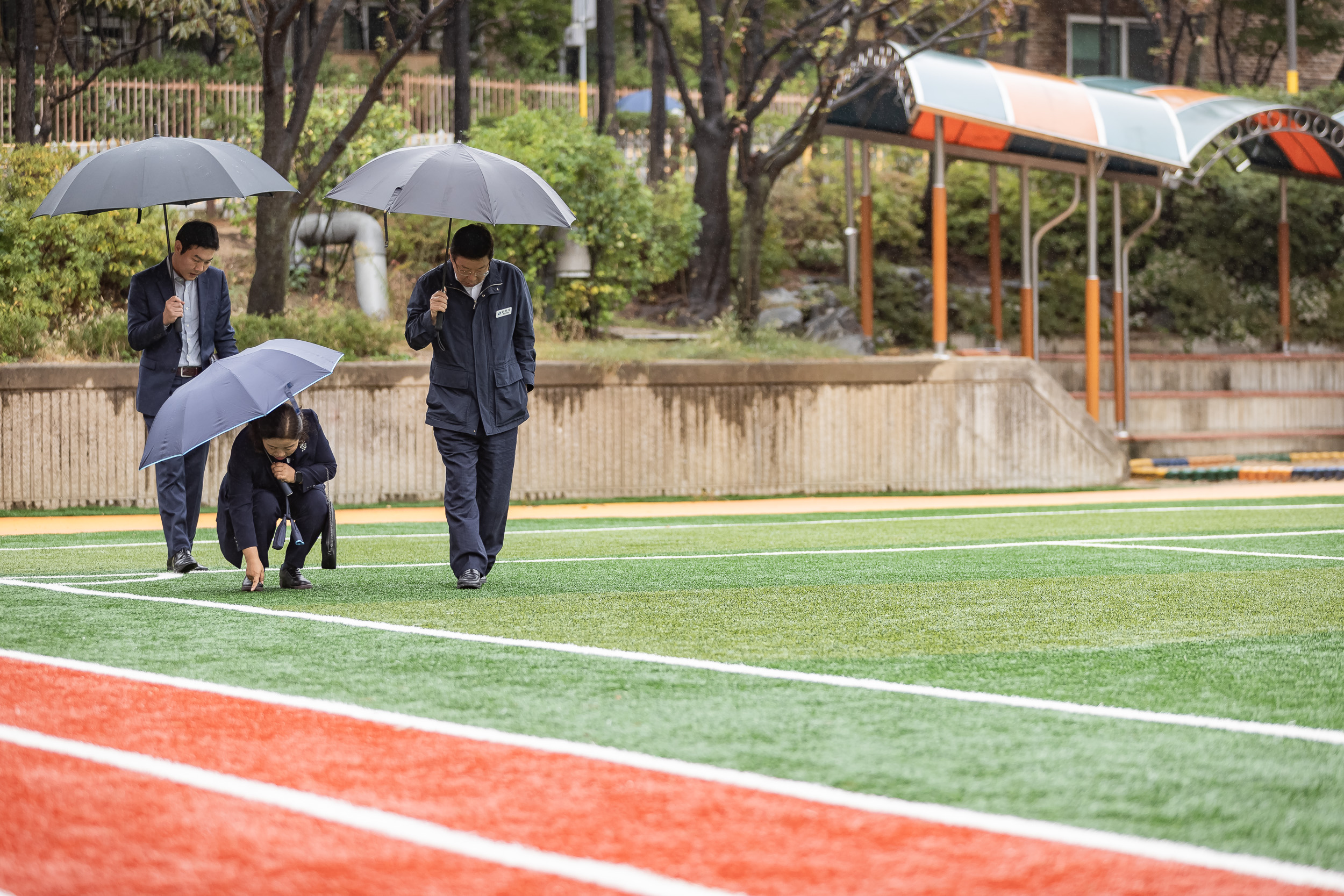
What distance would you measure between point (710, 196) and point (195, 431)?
1495 cm

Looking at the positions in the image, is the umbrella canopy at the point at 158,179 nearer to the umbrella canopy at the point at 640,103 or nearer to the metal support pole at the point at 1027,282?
the metal support pole at the point at 1027,282

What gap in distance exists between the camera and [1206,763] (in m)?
3.89

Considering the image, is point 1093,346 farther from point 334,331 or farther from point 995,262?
point 334,331

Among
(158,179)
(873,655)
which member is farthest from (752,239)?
(873,655)

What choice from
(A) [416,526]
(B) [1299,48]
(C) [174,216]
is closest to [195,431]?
(A) [416,526]

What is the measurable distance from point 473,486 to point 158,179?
245 cm

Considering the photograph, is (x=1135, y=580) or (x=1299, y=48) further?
(x=1299, y=48)

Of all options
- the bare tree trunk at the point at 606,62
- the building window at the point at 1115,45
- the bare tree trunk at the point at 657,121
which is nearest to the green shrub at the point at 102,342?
the bare tree trunk at the point at 657,121

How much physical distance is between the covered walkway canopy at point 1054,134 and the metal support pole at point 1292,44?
33.5ft

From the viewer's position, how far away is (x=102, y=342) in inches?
→ 585

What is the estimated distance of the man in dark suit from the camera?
8.45m

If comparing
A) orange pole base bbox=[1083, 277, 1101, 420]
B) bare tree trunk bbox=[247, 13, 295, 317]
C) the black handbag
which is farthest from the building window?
the black handbag

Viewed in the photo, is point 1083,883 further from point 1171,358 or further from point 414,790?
point 1171,358

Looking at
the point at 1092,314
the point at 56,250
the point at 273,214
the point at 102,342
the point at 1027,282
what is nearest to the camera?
the point at 102,342
